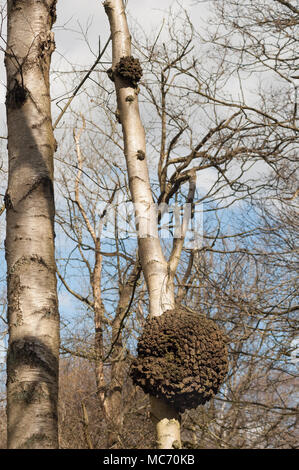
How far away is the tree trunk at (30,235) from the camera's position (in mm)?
1925

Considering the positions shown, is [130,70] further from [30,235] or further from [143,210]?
[30,235]

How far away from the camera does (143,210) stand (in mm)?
3234

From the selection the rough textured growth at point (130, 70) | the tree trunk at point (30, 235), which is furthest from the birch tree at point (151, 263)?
the tree trunk at point (30, 235)

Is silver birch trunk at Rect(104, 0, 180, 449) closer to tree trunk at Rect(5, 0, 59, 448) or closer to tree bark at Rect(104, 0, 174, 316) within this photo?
tree bark at Rect(104, 0, 174, 316)

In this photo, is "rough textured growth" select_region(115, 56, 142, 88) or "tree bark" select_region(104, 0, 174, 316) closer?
"tree bark" select_region(104, 0, 174, 316)

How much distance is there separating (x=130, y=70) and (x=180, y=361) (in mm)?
2034

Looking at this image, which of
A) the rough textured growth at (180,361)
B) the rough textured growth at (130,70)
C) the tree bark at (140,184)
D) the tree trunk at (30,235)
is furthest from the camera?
the rough textured growth at (130,70)

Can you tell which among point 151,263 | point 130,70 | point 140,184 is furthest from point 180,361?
point 130,70

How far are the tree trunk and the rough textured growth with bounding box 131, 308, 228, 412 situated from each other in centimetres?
90

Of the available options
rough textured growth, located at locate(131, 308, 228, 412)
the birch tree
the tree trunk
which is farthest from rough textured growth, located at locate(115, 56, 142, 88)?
rough textured growth, located at locate(131, 308, 228, 412)

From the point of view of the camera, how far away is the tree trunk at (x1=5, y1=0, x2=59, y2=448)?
1925 mm

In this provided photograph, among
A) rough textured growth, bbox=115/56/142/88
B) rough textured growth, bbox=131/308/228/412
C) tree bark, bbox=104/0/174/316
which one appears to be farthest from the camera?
rough textured growth, bbox=115/56/142/88

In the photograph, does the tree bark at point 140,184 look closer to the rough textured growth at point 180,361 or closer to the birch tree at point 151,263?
the birch tree at point 151,263

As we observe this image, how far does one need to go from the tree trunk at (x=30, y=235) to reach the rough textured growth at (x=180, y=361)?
90 cm
